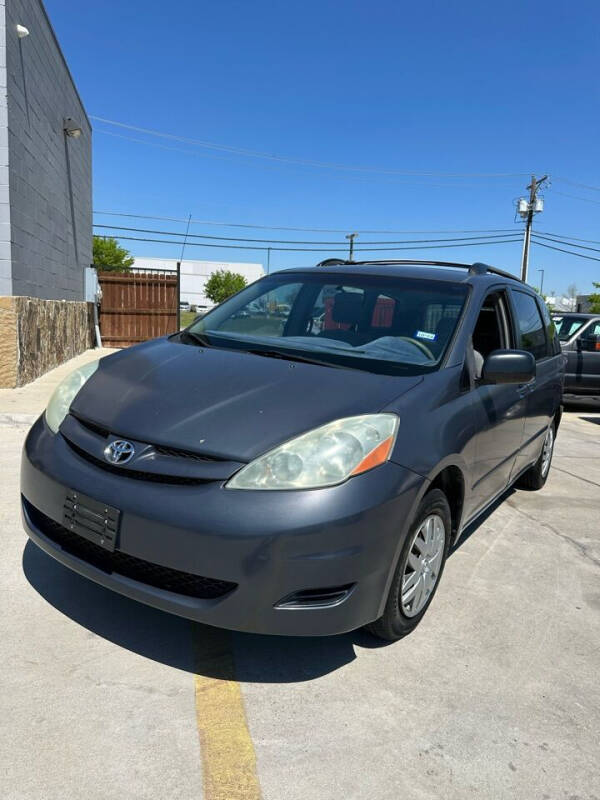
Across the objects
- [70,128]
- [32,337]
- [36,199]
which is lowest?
[32,337]

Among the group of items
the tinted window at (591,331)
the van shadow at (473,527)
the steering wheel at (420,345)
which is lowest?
the van shadow at (473,527)

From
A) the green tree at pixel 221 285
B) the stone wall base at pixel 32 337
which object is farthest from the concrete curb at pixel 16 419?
the green tree at pixel 221 285

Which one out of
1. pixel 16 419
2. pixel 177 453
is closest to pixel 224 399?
pixel 177 453

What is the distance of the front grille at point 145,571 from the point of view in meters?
Result: 2.27

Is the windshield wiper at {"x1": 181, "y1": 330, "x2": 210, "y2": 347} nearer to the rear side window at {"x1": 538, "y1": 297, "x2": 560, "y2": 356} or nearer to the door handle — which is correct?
the door handle

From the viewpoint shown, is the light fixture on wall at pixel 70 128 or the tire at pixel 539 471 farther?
the light fixture on wall at pixel 70 128

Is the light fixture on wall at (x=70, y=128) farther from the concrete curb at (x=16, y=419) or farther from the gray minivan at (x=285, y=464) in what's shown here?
the gray minivan at (x=285, y=464)

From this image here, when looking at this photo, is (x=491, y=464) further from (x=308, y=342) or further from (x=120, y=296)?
(x=120, y=296)

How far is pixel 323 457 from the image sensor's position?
232 cm

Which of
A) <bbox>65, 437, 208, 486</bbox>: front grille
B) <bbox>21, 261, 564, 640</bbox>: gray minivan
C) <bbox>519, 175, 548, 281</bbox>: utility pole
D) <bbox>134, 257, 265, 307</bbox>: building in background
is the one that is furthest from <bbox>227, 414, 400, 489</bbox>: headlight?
Answer: <bbox>134, 257, 265, 307</bbox>: building in background

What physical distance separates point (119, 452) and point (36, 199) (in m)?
9.12

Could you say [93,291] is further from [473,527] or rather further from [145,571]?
[145,571]

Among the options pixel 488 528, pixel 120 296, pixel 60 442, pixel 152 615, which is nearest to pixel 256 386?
pixel 60 442

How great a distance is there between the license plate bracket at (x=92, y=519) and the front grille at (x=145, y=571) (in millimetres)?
51
